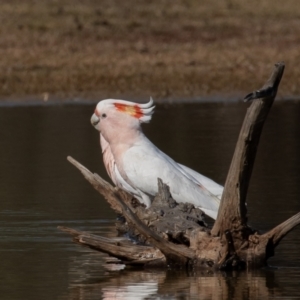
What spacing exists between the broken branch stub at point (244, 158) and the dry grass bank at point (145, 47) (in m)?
12.9

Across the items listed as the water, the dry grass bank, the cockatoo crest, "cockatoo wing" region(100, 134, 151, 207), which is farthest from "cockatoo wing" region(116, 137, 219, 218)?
the dry grass bank

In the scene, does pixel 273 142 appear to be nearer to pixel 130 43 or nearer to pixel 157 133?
pixel 157 133

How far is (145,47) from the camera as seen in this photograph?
85.1ft

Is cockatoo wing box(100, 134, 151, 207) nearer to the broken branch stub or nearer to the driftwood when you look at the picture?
the driftwood

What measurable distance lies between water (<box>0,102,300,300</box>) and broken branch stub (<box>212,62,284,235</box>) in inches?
14.1

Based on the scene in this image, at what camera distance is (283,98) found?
20953mm

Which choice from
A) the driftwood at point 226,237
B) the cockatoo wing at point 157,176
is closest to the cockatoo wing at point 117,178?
the cockatoo wing at point 157,176

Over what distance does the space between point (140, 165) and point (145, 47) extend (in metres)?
16.6

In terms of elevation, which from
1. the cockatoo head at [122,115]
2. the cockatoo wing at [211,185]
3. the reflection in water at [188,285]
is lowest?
the reflection in water at [188,285]

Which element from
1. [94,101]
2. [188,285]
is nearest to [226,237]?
[188,285]

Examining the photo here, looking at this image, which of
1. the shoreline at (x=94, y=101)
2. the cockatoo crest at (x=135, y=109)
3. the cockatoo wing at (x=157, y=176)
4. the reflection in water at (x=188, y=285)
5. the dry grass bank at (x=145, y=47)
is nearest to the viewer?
the reflection in water at (x=188, y=285)

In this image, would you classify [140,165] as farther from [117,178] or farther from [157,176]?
[117,178]

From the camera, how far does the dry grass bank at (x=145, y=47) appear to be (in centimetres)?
2162

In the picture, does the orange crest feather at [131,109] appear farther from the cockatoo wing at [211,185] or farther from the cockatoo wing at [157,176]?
the cockatoo wing at [211,185]
